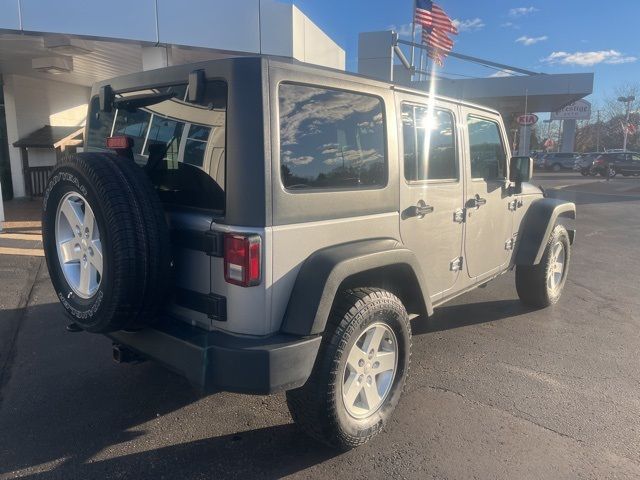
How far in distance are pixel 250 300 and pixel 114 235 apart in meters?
0.71

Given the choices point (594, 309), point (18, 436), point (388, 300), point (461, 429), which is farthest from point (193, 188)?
point (594, 309)

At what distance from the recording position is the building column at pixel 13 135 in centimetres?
1312

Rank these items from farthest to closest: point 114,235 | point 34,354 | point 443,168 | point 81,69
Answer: point 81,69 → point 34,354 → point 443,168 → point 114,235

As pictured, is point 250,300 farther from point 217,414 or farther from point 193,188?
point 217,414

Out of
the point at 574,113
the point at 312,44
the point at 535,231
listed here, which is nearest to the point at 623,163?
the point at 574,113

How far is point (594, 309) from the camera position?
543cm

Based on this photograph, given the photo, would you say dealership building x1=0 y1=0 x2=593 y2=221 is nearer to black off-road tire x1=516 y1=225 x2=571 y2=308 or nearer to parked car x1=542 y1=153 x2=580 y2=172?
black off-road tire x1=516 y1=225 x2=571 y2=308

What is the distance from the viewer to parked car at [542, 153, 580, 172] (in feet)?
124

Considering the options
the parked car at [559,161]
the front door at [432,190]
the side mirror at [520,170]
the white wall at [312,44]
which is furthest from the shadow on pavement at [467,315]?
the parked car at [559,161]

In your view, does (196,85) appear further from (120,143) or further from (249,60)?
(120,143)

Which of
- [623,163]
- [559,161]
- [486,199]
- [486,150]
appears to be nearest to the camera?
[486,199]

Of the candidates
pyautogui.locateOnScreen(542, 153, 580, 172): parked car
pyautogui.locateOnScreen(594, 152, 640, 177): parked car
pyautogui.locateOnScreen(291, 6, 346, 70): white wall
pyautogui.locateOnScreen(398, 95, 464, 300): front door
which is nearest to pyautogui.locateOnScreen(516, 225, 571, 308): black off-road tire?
pyautogui.locateOnScreen(398, 95, 464, 300): front door

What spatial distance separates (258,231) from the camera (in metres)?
2.34

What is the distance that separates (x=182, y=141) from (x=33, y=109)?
1354 cm
